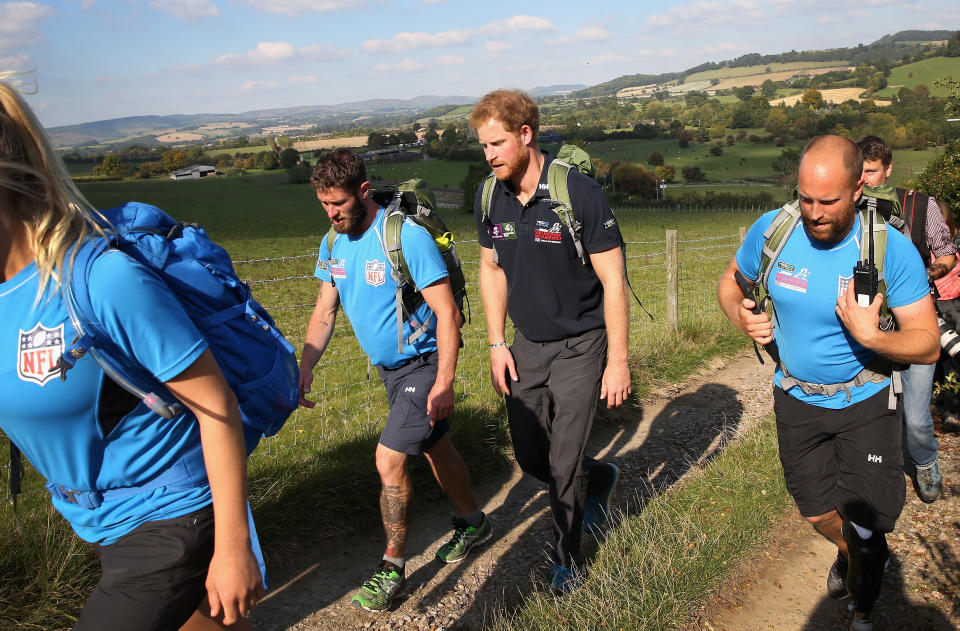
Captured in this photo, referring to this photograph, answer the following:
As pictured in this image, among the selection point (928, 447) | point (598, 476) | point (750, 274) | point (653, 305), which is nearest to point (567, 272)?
point (750, 274)

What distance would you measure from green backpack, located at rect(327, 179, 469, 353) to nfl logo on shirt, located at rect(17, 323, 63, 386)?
84.1 inches

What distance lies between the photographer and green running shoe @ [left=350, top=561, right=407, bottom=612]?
3.73 m

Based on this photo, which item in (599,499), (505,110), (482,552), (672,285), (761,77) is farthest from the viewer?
(761,77)

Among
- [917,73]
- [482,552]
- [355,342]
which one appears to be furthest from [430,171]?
[482,552]

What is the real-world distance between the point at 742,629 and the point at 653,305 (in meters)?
11.3

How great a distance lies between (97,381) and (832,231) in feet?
9.13

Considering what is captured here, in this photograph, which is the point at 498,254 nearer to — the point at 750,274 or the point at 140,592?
the point at 750,274

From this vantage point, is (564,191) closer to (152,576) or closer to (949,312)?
(152,576)

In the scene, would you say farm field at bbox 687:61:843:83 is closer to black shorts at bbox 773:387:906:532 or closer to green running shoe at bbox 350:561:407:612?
black shorts at bbox 773:387:906:532

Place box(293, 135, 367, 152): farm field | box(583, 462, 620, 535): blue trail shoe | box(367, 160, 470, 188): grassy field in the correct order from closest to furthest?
box(583, 462, 620, 535): blue trail shoe, box(367, 160, 470, 188): grassy field, box(293, 135, 367, 152): farm field

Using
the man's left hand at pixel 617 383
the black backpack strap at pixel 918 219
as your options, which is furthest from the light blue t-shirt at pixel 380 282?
the black backpack strap at pixel 918 219

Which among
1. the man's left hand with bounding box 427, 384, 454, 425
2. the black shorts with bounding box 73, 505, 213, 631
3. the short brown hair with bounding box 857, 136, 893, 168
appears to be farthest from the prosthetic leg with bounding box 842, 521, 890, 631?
the black shorts with bounding box 73, 505, 213, 631

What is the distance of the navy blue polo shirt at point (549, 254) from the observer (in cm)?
356

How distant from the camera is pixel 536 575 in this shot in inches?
158
